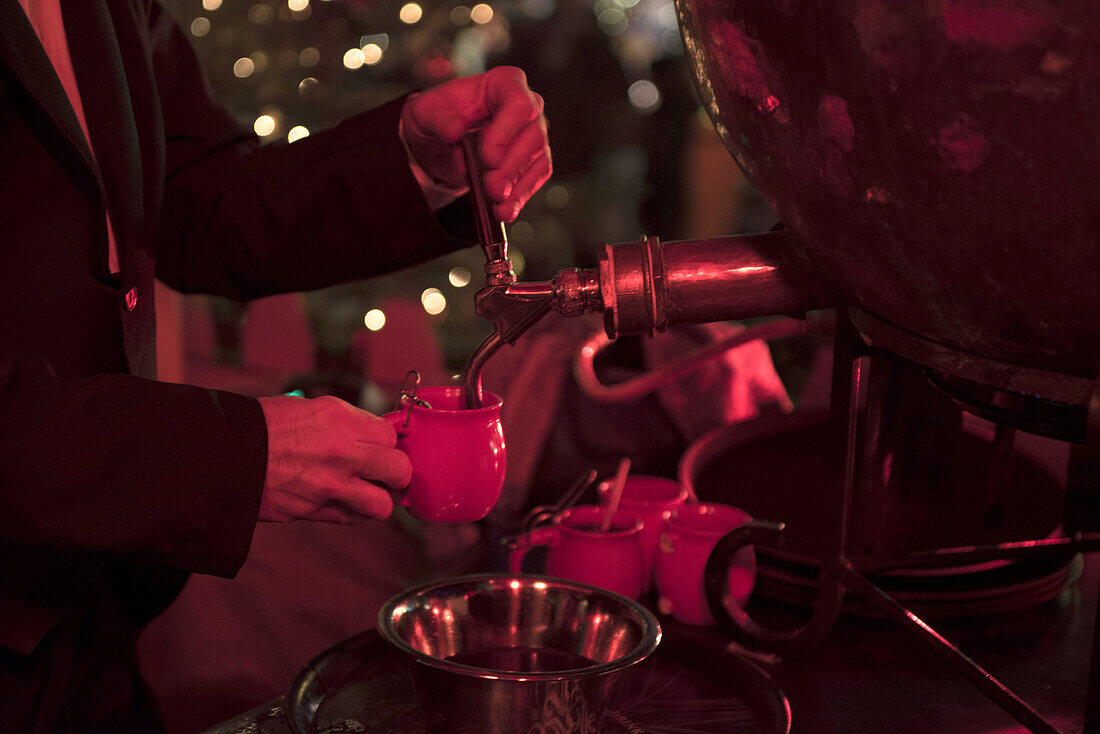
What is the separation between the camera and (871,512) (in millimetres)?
784

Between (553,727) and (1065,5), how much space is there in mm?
460

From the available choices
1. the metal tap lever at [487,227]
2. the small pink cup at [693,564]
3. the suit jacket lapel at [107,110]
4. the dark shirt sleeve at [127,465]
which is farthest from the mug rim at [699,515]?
the suit jacket lapel at [107,110]

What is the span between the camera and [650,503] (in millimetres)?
1014

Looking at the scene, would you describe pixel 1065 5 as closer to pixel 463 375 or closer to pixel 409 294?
pixel 463 375

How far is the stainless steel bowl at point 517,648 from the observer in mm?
569

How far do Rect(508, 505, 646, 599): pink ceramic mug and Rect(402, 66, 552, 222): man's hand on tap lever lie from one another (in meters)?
0.31

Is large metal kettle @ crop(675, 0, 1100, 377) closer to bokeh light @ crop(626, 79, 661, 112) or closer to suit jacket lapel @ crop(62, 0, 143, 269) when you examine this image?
suit jacket lapel @ crop(62, 0, 143, 269)

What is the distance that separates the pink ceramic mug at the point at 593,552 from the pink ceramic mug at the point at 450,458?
8.7 inches

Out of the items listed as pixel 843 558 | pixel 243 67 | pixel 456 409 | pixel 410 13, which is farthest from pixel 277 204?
pixel 243 67

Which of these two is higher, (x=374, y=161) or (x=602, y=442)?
(x=374, y=161)

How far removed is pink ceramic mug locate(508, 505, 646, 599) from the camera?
90 centimetres

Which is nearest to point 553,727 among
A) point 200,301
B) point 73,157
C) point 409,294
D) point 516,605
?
point 516,605

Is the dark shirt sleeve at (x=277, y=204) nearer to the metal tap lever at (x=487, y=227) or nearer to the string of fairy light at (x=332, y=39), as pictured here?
the metal tap lever at (x=487, y=227)

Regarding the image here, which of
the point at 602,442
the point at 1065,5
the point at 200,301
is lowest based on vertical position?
the point at 200,301
